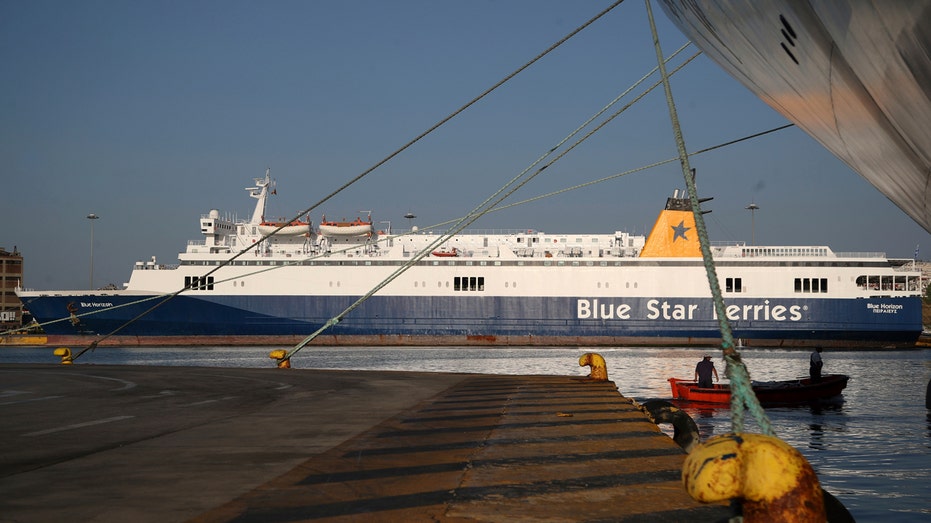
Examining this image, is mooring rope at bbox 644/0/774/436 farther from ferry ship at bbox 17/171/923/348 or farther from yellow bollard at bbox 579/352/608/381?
ferry ship at bbox 17/171/923/348

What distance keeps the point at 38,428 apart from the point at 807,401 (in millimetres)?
18672

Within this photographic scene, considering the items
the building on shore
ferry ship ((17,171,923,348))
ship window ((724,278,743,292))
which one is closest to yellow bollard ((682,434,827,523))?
ferry ship ((17,171,923,348))

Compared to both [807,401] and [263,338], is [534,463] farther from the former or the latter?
[263,338]

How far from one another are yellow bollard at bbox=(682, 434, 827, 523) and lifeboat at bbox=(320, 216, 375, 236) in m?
58.0

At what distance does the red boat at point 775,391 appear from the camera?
1973cm

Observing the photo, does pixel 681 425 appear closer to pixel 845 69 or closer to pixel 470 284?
pixel 845 69

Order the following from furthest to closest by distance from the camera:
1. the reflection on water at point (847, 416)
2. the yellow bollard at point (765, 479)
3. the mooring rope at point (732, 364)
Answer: the reflection on water at point (847, 416) < the mooring rope at point (732, 364) < the yellow bollard at point (765, 479)

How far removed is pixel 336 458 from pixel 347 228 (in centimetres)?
5495

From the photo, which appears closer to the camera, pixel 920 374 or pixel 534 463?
pixel 534 463

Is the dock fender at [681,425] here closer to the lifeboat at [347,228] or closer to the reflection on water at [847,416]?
the reflection on water at [847,416]

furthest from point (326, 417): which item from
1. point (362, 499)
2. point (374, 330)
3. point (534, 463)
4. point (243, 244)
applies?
point (243, 244)

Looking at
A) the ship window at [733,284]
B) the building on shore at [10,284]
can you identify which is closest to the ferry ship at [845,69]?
the ship window at [733,284]

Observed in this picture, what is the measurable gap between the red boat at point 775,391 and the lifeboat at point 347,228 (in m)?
42.2

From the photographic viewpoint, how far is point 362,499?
4.83 metres
